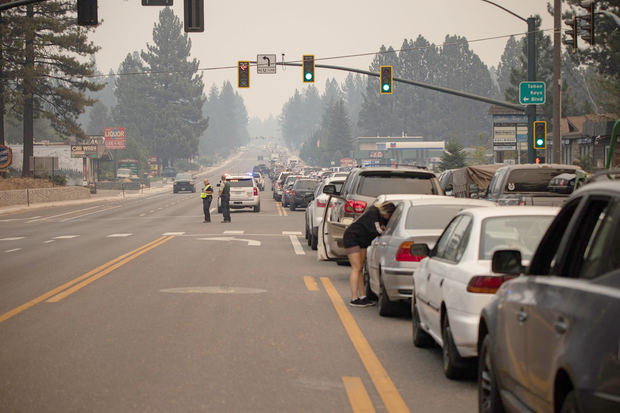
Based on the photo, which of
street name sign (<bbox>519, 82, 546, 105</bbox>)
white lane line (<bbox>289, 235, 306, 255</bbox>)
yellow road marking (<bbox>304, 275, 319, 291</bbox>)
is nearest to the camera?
yellow road marking (<bbox>304, 275, 319, 291</bbox>)

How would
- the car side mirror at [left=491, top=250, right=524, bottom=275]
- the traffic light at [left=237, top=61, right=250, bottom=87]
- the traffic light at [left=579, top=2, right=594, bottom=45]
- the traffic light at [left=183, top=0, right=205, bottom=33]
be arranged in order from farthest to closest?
the traffic light at [left=237, top=61, right=250, bottom=87], the traffic light at [left=579, top=2, right=594, bottom=45], the traffic light at [left=183, top=0, right=205, bottom=33], the car side mirror at [left=491, top=250, right=524, bottom=275]

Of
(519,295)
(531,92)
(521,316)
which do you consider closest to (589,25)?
(531,92)

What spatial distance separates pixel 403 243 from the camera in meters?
11.8

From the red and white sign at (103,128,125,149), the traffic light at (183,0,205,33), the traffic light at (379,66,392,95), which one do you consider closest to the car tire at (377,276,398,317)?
the traffic light at (183,0,205,33)

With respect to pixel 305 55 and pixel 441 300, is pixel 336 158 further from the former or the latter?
pixel 441 300

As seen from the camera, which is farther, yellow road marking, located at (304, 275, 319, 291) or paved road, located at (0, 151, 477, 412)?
yellow road marking, located at (304, 275, 319, 291)

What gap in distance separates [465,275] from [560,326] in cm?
366

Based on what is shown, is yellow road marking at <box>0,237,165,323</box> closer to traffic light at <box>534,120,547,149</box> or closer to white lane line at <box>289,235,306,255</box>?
white lane line at <box>289,235,306,255</box>

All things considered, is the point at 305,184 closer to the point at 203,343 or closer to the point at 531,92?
the point at 531,92

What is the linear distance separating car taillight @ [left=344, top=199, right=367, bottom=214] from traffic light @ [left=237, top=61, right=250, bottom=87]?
2235 cm

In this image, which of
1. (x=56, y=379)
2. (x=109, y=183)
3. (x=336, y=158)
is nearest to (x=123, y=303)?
(x=56, y=379)

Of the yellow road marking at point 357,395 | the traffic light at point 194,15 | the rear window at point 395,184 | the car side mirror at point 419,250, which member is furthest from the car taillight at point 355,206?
the yellow road marking at point 357,395

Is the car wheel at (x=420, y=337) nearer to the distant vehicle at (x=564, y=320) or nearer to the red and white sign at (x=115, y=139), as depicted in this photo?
the distant vehicle at (x=564, y=320)

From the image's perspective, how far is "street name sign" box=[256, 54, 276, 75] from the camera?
3984 cm
